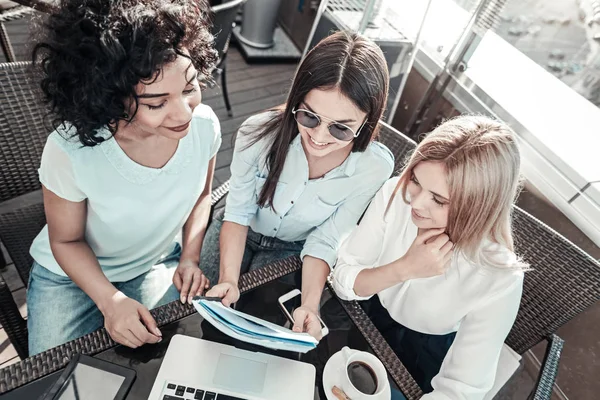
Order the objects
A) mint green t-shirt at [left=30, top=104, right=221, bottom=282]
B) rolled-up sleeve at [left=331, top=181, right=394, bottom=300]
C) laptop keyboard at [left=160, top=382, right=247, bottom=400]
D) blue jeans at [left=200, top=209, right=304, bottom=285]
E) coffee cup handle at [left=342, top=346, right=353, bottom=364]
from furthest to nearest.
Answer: blue jeans at [left=200, top=209, right=304, bottom=285]
rolled-up sleeve at [left=331, top=181, right=394, bottom=300]
mint green t-shirt at [left=30, top=104, right=221, bottom=282]
coffee cup handle at [left=342, top=346, right=353, bottom=364]
laptop keyboard at [left=160, top=382, right=247, bottom=400]

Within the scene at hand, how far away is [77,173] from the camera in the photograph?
3.54 feet

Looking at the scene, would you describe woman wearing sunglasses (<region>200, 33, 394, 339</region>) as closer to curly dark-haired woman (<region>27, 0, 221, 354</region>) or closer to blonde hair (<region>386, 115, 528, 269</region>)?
curly dark-haired woman (<region>27, 0, 221, 354</region>)

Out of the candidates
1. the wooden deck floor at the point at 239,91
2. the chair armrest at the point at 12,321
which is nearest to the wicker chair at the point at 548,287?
the chair armrest at the point at 12,321

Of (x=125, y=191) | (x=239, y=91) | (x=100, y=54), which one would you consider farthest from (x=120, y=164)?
(x=239, y=91)

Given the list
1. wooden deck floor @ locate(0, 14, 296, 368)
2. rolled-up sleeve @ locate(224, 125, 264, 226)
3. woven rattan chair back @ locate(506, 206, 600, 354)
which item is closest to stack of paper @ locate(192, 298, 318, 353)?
rolled-up sleeve @ locate(224, 125, 264, 226)

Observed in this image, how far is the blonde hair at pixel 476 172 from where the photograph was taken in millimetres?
1035

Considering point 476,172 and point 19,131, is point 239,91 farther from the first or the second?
point 476,172

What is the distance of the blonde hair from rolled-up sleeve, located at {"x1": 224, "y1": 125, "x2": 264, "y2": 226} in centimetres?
59

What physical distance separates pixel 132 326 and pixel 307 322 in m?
0.45

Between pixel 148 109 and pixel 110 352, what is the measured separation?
619 millimetres

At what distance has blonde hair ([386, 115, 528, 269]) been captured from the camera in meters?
1.04

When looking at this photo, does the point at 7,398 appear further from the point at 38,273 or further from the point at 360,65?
the point at 360,65

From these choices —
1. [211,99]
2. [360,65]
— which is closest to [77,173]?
[360,65]

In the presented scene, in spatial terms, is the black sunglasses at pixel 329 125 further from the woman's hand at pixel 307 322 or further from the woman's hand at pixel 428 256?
the woman's hand at pixel 307 322
